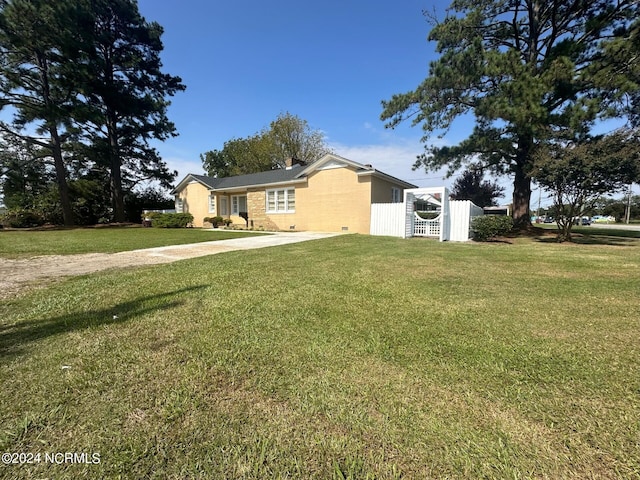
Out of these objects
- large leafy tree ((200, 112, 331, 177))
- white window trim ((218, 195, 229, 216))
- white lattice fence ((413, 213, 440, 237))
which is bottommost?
white lattice fence ((413, 213, 440, 237))

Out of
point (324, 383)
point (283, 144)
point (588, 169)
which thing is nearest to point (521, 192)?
point (588, 169)

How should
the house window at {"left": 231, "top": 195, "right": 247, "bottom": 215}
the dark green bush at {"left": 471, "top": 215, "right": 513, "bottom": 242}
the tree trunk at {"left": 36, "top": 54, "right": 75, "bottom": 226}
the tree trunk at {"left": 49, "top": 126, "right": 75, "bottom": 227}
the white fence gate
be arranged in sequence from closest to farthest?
the dark green bush at {"left": 471, "top": 215, "right": 513, "bottom": 242}
the white fence gate
the tree trunk at {"left": 36, "top": 54, "right": 75, "bottom": 226}
the tree trunk at {"left": 49, "top": 126, "right": 75, "bottom": 227}
the house window at {"left": 231, "top": 195, "right": 247, "bottom": 215}

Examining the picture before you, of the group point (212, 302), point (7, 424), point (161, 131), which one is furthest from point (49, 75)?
point (7, 424)

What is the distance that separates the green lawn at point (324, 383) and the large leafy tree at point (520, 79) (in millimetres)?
12556

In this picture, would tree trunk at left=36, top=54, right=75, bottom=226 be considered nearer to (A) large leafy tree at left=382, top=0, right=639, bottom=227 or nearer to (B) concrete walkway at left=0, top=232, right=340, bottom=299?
(B) concrete walkway at left=0, top=232, right=340, bottom=299

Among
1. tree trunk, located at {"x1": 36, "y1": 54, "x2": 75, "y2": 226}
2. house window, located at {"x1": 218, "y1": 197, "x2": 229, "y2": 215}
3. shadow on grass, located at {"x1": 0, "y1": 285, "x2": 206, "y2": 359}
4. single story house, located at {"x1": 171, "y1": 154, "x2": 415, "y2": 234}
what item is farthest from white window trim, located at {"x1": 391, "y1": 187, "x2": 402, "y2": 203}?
tree trunk, located at {"x1": 36, "y1": 54, "x2": 75, "y2": 226}

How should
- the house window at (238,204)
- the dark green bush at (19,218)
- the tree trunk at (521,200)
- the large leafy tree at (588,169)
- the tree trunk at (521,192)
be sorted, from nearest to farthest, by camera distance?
1. the large leafy tree at (588,169)
2. the tree trunk at (521,192)
3. the tree trunk at (521,200)
4. the dark green bush at (19,218)
5. the house window at (238,204)

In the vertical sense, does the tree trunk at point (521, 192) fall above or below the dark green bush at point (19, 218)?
above

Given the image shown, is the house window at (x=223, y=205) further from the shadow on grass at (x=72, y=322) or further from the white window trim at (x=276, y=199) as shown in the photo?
the shadow on grass at (x=72, y=322)

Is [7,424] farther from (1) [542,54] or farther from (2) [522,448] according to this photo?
(1) [542,54]

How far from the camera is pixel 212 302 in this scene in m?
3.70

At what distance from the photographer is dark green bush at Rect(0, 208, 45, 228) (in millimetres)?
19234

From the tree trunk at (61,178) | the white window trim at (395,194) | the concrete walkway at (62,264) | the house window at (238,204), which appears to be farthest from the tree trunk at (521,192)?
the tree trunk at (61,178)

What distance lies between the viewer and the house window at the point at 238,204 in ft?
72.2
